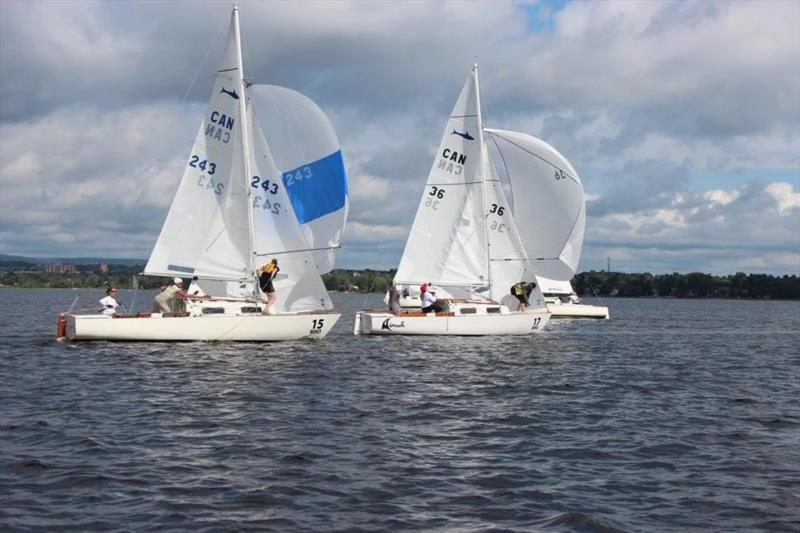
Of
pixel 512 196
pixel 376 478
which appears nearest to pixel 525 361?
pixel 376 478

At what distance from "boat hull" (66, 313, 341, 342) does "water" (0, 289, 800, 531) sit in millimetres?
1198

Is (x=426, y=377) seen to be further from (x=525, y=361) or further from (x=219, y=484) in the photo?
(x=219, y=484)

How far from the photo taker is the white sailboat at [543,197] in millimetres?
46938

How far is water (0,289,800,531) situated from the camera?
33.7 feet

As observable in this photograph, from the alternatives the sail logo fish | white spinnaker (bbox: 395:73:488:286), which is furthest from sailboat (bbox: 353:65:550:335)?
the sail logo fish

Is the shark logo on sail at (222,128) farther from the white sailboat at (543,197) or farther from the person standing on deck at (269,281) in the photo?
the white sailboat at (543,197)

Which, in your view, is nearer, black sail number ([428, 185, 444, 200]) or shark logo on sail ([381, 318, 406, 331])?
shark logo on sail ([381, 318, 406, 331])

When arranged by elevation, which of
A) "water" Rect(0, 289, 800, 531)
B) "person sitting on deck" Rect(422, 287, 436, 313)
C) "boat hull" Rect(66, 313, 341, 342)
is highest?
"person sitting on deck" Rect(422, 287, 436, 313)

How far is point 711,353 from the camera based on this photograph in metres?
33.4

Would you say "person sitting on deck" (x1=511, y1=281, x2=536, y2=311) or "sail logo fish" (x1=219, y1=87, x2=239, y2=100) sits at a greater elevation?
"sail logo fish" (x1=219, y1=87, x2=239, y2=100)

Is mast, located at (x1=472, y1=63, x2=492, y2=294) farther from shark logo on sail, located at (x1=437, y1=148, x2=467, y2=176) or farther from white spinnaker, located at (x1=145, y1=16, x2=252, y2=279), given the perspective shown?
white spinnaker, located at (x1=145, y1=16, x2=252, y2=279)

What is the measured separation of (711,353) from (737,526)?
24484mm

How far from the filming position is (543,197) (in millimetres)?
48000

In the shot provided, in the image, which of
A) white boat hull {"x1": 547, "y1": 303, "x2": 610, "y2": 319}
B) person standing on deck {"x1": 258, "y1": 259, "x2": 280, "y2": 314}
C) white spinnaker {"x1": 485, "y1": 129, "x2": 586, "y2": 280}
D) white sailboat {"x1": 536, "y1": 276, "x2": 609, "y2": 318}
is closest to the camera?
person standing on deck {"x1": 258, "y1": 259, "x2": 280, "y2": 314}
